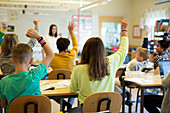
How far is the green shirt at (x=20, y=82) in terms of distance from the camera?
6.01ft

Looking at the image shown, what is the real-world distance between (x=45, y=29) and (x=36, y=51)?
0.80m

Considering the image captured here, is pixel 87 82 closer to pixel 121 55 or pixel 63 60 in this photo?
pixel 121 55

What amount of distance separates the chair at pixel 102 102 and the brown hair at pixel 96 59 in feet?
0.64

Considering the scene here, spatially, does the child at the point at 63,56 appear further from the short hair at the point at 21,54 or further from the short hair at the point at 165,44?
the short hair at the point at 21,54

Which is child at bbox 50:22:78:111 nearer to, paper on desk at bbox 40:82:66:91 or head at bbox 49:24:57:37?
paper on desk at bbox 40:82:66:91

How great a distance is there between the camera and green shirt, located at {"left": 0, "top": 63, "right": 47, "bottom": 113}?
1.83m

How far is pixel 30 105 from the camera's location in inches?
74.2

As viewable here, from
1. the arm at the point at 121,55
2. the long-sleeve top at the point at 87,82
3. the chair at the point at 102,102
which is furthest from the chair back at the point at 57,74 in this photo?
the chair at the point at 102,102

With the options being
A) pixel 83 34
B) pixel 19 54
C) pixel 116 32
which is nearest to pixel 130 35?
pixel 116 32

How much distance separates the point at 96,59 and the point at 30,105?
2.42ft

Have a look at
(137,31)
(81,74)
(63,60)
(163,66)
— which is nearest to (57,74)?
(63,60)

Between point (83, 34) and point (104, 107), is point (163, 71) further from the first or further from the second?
point (83, 34)

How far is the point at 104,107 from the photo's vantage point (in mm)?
2086

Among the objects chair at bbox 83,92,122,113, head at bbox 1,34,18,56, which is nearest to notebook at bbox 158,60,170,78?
chair at bbox 83,92,122,113
